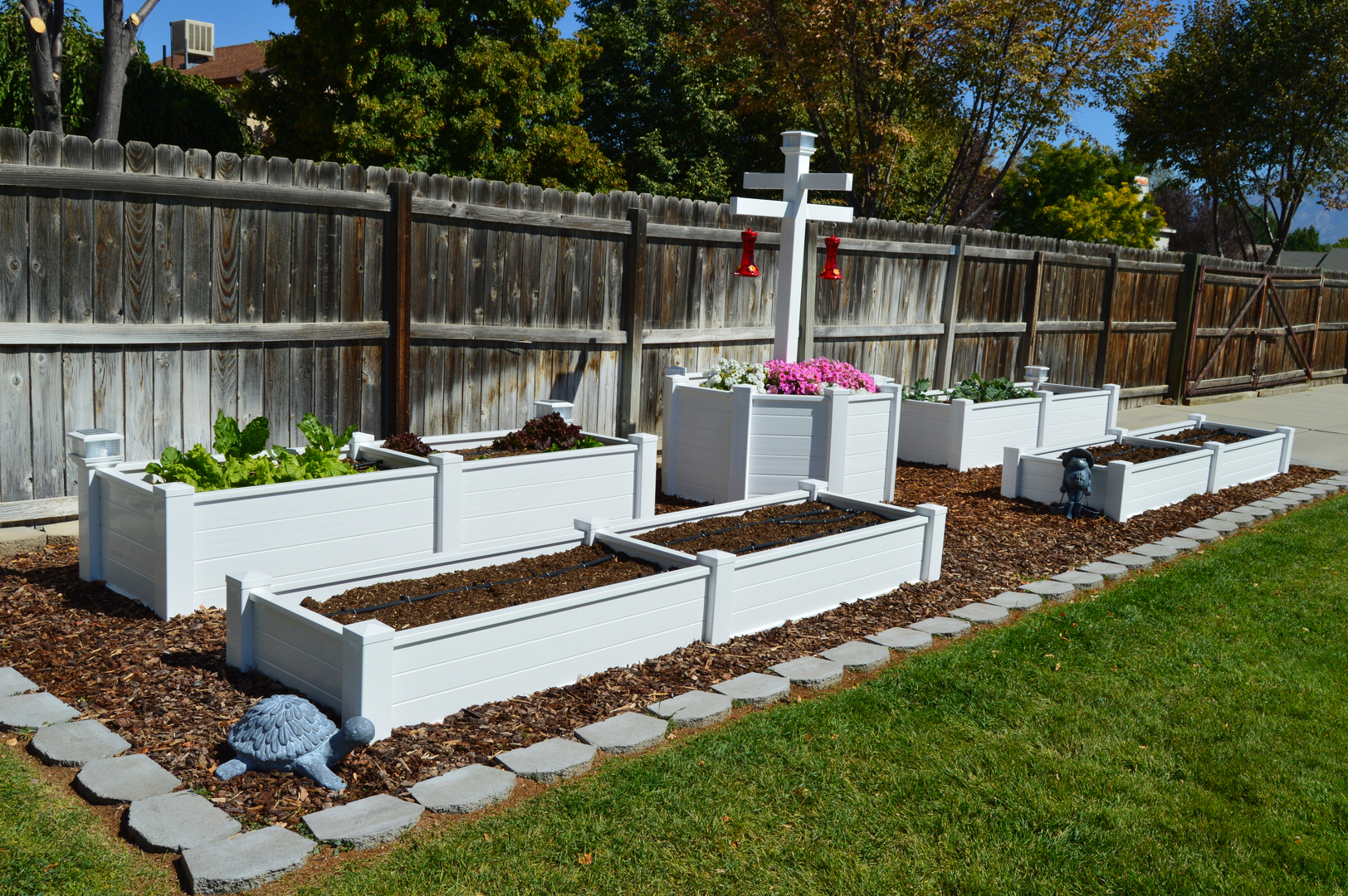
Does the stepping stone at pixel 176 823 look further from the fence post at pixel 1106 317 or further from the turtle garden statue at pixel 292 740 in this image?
the fence post at pixel 1106 317

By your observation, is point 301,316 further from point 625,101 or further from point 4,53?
point 625,101

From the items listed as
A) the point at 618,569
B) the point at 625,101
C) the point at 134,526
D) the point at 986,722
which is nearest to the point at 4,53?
the point at 625,101

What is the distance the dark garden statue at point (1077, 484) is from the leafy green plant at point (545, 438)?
142 inches

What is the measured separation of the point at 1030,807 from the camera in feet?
11.6

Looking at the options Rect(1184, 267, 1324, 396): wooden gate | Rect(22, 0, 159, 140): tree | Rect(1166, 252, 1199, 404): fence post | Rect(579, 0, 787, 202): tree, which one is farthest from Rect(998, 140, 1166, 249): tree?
Rect(22, 0, 159, 140): tree

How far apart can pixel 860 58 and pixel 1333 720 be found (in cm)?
1632

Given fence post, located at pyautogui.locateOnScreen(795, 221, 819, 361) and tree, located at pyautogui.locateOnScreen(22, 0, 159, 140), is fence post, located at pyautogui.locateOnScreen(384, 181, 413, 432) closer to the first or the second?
fence post, located at pyautogui.locateOnScreen(795, 221, 819, 361)

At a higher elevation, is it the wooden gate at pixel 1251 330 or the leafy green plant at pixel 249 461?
the wooden gate at pixel 1251 330

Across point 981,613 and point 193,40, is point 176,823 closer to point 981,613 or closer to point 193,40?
point 981,613

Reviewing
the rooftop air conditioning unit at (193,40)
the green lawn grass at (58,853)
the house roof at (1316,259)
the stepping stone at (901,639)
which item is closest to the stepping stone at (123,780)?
the green lawn grass at (58,853)

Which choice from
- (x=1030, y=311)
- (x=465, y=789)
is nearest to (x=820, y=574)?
(x=465, y=789)

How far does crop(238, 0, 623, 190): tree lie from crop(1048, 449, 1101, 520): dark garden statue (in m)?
13.3

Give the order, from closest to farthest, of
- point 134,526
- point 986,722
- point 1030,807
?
point 1030,807, point 986,722, point 134,526

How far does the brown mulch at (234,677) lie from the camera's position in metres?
3.54
